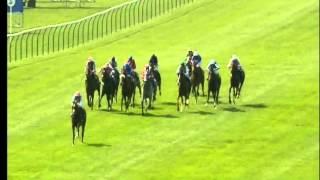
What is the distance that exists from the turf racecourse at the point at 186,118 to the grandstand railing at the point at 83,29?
1.28 m

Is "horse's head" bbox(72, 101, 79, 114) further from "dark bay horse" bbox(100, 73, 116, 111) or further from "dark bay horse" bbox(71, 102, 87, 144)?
Answer: "dark bay horse" bbox(100, 73, 116, 111)

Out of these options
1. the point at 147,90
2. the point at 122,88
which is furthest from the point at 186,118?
the point at 122,88

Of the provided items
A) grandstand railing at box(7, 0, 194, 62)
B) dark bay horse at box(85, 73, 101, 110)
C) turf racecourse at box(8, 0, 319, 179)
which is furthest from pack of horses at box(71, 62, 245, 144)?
grandstand railing at box(7, 0, 194, 62)

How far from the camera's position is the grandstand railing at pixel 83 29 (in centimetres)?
4197

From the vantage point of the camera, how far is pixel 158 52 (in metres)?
41.2

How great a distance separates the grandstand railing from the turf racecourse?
1.28 metres

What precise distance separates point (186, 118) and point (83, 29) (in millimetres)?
20531

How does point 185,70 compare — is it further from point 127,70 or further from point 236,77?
point 236,77

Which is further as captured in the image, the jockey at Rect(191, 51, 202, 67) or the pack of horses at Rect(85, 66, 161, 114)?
the jockey at Rect(191, 51, 202, 67)

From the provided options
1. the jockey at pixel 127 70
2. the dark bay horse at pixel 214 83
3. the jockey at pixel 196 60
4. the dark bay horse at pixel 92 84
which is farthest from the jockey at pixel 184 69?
the dark bay horse at pixel 92 84

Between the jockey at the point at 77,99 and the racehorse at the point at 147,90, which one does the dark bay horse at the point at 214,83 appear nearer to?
the racehorse at the point at 147,90

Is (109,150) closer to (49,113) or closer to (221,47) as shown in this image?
(49,113)

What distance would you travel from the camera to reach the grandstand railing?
41969 mm
